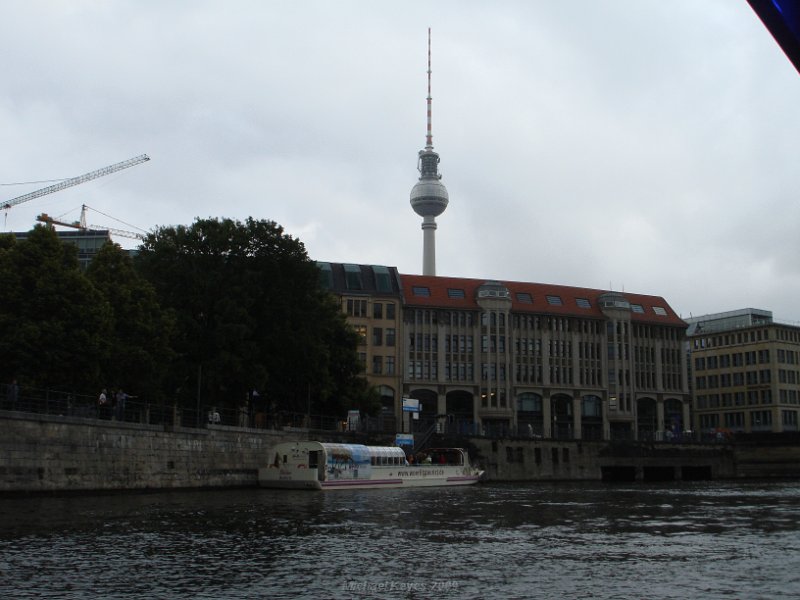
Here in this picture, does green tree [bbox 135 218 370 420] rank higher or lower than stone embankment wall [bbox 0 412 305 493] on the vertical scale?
higher

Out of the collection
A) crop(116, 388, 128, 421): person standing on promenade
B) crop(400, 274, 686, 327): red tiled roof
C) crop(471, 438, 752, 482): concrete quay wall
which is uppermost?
crop(400, 274, 686, 327): red tiled roof

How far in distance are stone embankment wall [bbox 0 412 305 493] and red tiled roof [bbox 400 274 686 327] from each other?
55.9 m

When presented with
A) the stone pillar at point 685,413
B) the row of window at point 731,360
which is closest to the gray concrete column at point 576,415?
the stone pillar at point 685,413

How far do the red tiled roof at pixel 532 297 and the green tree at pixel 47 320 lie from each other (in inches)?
2762

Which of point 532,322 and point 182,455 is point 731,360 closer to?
point 532,322

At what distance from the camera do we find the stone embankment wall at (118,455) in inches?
1703

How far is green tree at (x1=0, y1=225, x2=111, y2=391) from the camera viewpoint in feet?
152

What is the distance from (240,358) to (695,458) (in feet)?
228

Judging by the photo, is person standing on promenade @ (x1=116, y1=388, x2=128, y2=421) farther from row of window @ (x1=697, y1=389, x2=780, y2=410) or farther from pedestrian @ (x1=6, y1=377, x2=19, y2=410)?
row of window @ (x1=697, y1=389, x2=780, y2=410)

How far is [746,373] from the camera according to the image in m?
150

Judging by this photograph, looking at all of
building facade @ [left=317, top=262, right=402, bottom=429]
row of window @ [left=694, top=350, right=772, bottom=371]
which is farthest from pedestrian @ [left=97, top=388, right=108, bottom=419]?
row of window @ [left=694, top=350, right=772, bottom=371]

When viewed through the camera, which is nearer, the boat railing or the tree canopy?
the tree canopy

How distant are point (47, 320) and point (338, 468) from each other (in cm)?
2237

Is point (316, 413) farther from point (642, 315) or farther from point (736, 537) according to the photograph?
point (642, 315)
